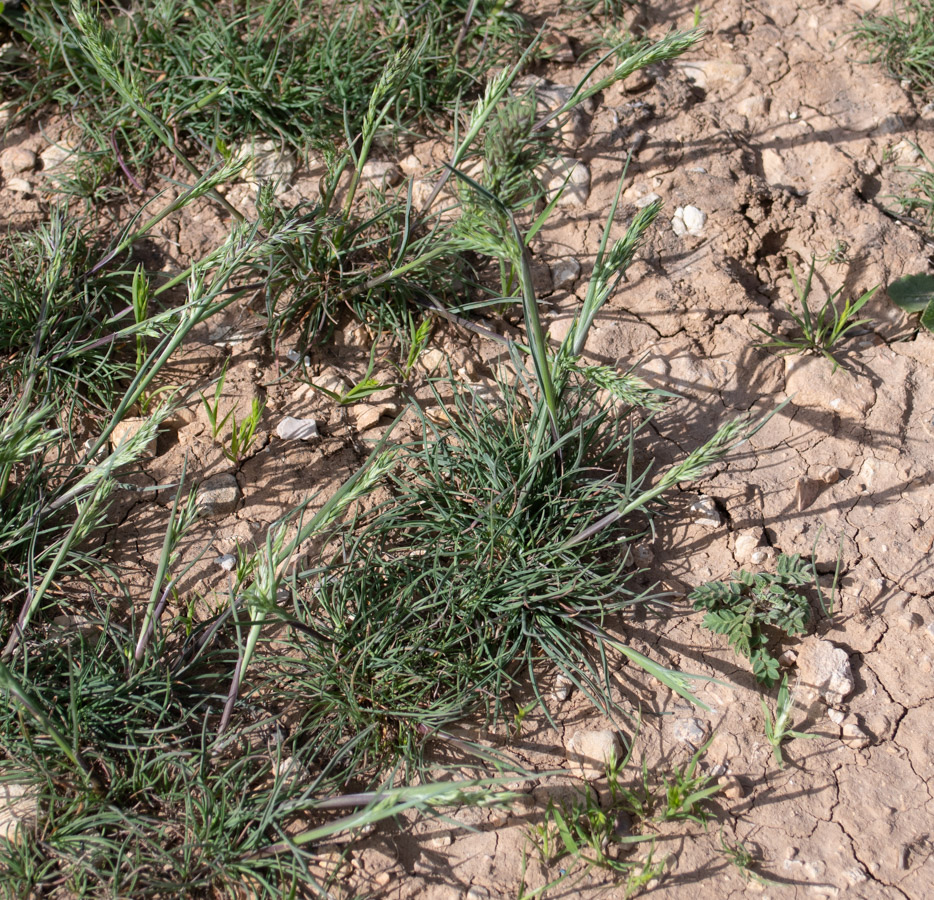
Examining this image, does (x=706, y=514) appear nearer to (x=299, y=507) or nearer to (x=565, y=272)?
(x=565, y=272)

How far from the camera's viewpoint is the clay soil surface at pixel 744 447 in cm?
195

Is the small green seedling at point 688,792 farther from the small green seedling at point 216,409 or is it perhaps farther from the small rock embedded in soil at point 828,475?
the small green seedling at point 216,409

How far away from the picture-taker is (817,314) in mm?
2666

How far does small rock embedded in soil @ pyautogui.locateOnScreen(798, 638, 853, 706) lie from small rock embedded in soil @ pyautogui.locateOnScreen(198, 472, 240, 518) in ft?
5.44

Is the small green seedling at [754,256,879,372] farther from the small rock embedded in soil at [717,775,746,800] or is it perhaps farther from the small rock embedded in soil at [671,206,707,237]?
the small rock embedded in soil at [717,775,746,800]

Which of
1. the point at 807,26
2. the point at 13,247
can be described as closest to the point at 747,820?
the point at 13,247

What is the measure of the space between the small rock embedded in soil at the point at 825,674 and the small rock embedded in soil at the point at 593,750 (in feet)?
1.71

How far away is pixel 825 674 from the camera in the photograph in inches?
83.5

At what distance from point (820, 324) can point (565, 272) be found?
84 centimetres

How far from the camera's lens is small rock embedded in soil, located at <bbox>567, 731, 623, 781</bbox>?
2.03 m

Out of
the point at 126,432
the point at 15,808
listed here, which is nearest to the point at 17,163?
the point at 126,432

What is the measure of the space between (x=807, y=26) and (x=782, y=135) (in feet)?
1.93

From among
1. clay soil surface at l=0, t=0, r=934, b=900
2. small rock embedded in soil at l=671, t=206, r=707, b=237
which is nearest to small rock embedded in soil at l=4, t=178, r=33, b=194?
clay soil surface at l=0, t=0, r=934, b=900

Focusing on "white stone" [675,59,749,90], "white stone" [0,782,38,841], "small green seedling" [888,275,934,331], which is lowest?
"white stone" [0,782,38,841]
